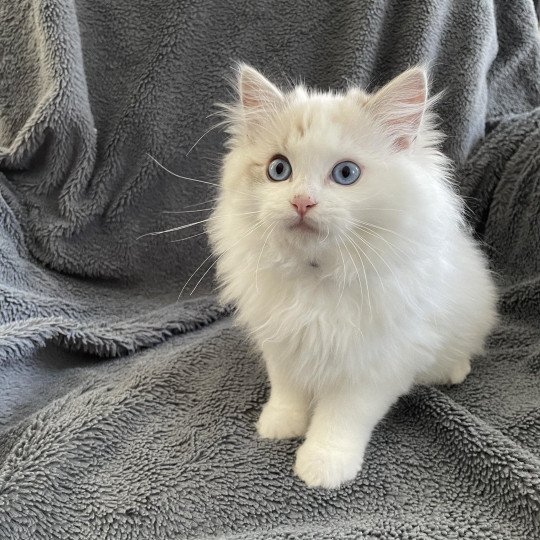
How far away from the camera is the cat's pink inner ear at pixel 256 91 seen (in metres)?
1.08

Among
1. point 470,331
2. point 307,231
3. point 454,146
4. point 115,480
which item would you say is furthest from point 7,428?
point 454,146

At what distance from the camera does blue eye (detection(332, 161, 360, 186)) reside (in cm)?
97

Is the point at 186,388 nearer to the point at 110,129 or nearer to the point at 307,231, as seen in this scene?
the point at 307,231

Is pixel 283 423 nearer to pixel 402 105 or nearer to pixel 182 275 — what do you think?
pixel 402 105

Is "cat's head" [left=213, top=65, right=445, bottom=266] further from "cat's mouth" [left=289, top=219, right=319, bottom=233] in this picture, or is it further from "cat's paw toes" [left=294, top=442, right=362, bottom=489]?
"cat's paw toes" [left=294, top=442, right=362, bottom=489]

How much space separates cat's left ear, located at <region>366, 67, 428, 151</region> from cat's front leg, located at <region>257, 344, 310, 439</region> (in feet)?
1.62

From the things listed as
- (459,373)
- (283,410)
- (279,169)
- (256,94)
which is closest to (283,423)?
(283,410)

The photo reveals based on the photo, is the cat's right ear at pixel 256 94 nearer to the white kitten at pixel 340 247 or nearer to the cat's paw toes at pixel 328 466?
the white kitten at pixel 340 247

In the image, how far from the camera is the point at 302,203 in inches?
36.0

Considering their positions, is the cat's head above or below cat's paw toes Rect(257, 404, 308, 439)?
above

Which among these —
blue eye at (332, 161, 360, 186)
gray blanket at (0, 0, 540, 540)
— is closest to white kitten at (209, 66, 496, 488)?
blue eye at (332, 161, 360, 186)

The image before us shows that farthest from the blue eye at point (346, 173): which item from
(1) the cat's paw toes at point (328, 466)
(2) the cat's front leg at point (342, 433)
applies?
(1) the cat's paw toes at point (328, 466)

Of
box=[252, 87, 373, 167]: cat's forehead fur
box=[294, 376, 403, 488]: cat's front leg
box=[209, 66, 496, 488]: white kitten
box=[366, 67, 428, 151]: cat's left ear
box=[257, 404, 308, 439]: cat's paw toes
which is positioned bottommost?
box=[257, 404, 308, 439]: cat's paw toes

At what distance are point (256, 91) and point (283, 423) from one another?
0.67m
